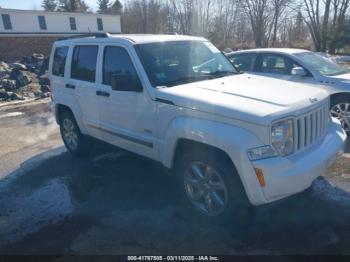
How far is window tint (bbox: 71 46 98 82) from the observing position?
196 inches

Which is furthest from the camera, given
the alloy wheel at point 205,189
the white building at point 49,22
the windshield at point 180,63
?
the white building at point 49,22

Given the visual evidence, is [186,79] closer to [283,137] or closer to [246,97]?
[246,97]

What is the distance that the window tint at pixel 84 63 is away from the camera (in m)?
4.97

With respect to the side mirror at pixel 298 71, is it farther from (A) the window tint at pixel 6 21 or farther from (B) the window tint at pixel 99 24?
(B) the window tint at pixel 99 24

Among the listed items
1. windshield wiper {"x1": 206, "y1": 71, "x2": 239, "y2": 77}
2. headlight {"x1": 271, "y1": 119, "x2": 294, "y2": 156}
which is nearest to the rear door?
windshield wiper {"x1": 206, "y1": 71, "x2": 239, "y2": 77}

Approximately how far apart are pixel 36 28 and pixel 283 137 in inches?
1465

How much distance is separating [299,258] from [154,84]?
2464mm

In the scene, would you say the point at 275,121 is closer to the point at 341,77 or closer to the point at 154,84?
the point at 154,84

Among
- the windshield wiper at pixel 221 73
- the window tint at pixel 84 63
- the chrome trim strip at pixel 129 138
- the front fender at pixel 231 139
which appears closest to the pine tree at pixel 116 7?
the window tint at pixel 84 63

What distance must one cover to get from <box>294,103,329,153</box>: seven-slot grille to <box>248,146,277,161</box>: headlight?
1.22ft

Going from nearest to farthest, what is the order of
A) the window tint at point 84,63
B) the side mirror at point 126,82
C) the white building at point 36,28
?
the side mirror at point 126,82 < the window tint at point 84,63 < the white building at point 36,28

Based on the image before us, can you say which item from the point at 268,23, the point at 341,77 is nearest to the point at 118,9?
the point at 268,23

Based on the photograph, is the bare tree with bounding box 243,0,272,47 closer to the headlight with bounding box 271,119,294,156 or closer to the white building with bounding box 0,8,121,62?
the white building with bounding box 0,8,121,62

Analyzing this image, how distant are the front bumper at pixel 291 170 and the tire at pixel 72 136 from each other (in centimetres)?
384
